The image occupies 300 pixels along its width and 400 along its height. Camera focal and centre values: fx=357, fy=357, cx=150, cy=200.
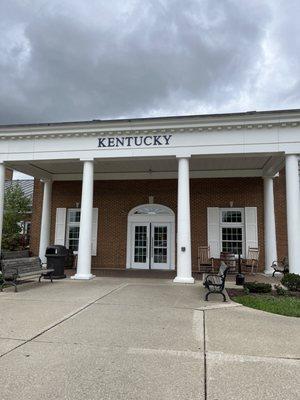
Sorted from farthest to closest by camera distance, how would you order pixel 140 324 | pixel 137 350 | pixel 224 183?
pixel 224 183, pixel 140 324, pixel 137 350

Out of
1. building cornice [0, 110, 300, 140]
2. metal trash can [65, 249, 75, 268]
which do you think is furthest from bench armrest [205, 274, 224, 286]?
metal trash can [65, 249, 75, 268]

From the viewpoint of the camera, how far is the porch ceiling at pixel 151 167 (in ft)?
52.0

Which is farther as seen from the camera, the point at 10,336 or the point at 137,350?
the point at 10,336

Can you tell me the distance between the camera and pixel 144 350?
5105mm

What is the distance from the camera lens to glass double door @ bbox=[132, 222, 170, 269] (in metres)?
17.8

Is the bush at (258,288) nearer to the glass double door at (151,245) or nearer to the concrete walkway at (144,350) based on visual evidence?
the concrete walkway at (144,350)

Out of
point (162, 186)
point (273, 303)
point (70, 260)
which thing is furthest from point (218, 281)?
point (70, 260)

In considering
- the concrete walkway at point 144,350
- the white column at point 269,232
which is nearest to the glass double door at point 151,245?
the white column at point 269,232

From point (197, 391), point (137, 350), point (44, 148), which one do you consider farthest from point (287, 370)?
point (44, 148)

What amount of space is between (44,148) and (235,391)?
41.0ft

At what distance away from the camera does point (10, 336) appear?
18.9ft

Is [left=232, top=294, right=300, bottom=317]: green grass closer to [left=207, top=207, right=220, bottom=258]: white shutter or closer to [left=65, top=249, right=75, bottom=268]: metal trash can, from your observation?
[left=207, top=207, right=220, bottom=258]: white shutter

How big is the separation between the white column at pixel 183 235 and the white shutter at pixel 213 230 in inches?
190

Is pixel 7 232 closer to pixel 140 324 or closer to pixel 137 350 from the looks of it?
pixel 140 324
